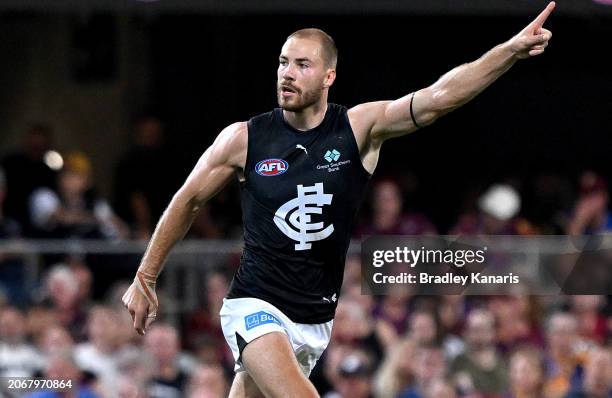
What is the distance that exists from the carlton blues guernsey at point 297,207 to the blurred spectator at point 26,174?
223 inches

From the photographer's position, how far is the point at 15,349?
424 inches

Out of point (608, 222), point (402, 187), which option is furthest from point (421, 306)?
point (402, 187)

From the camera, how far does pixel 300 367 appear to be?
689 centimetres

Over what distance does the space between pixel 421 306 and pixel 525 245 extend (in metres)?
1.26

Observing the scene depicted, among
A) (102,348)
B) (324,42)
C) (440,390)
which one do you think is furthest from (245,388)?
(102,348)

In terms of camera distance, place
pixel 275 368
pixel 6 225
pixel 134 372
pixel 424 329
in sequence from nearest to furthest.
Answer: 1. pixel 275 368
2. pixel 134 372
3. pixel 424 329
4. pixel 6 225

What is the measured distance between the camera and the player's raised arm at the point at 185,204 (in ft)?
22.8

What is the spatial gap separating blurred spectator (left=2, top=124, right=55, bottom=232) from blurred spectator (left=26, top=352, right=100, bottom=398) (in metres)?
2.16

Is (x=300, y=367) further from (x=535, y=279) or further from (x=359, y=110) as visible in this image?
(x=535, y=279)

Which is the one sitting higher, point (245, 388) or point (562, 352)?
point (245, 388)

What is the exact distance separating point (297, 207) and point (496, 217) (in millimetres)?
6348

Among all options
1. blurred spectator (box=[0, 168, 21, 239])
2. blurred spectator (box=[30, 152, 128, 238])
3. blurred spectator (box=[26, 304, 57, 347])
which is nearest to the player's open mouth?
blurred spectator (box=[26, 304, 57, 347])

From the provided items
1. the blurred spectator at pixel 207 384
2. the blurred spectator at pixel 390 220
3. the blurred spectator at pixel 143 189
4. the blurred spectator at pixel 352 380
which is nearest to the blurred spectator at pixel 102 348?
the blurred spectator at pixel 207 384

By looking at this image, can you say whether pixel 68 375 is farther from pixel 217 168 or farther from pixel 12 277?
pixel 217 168
